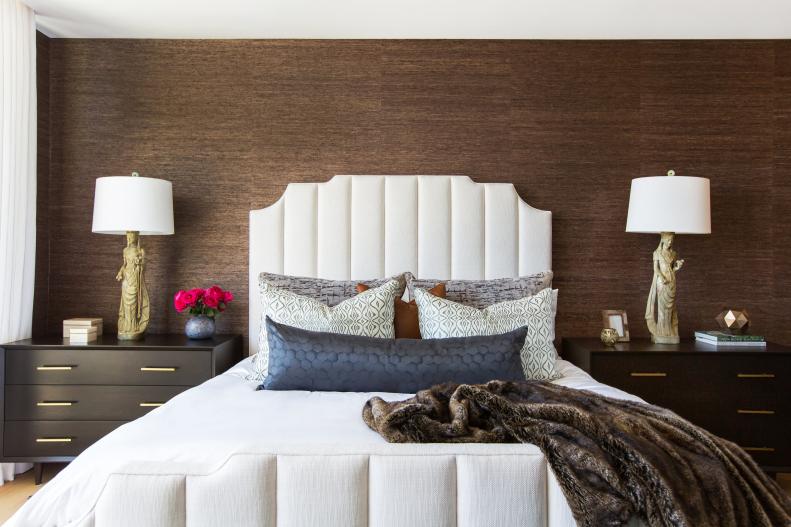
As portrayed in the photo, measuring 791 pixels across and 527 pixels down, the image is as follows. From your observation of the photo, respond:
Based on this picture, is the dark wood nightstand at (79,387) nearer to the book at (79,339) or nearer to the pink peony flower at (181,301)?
the book at (79,339)

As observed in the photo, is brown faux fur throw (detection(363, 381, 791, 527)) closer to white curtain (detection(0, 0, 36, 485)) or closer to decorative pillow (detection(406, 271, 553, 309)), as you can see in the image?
decorative pillow (detection(406, 271, 553, 309))

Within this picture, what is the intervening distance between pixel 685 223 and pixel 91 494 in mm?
2772

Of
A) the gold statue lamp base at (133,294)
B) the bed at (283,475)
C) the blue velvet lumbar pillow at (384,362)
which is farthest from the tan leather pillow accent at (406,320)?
the gold statue lamp base at (133,294)

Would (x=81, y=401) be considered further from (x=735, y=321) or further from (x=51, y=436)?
(x=735, y=321)

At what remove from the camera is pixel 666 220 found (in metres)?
2.98

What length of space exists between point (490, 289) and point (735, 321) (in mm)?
1345

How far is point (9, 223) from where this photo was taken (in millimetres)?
3025

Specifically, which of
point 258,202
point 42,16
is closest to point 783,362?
point 258,202

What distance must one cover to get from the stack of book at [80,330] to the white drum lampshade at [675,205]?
112 inches

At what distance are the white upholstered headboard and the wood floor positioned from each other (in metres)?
1.24

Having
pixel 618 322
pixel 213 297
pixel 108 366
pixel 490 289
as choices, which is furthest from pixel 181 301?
pixel 618 322

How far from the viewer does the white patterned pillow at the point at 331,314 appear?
246cm

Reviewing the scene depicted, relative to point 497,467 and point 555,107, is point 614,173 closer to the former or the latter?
point 555,107

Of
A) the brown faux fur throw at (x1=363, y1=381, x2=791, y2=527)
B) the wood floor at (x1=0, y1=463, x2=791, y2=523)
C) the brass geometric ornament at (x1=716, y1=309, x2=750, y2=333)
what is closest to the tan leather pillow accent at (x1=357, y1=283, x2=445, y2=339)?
the brown faux fur throw at (x1=363, y1=381, x2=791, y2=527)
